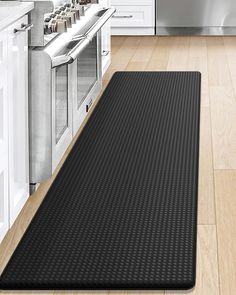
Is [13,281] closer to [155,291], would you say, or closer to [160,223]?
[155,291]

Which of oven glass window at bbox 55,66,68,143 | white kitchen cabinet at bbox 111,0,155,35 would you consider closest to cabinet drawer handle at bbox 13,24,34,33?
oven glass window at bbox 55,66,68,143

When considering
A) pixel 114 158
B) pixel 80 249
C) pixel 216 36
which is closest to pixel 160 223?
pixel 80 249

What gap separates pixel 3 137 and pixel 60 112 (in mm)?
922

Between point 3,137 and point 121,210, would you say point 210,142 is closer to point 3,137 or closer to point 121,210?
point 121,210

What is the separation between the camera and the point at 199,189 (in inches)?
139

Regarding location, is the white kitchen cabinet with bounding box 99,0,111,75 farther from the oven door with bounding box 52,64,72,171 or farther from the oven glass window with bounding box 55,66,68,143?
the oven glass window with bounding box 55,66,68,143

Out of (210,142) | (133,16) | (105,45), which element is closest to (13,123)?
(210,142)

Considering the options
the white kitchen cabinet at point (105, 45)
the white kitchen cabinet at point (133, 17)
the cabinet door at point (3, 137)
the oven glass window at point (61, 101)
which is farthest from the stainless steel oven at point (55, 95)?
the white kitchen cabinet at point (133, 17)

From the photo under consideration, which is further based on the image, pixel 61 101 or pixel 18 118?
pixel 61 101

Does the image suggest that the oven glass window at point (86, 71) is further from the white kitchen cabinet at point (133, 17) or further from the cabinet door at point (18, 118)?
the white kitchen cabinet at point (133, 17)

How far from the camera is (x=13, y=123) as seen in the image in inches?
120

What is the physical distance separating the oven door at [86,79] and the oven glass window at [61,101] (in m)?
0.18

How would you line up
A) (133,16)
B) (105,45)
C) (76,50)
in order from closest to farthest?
1. (76,50)
2. (105,45)
3. (133,16)

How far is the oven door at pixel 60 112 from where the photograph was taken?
354 centimetres
